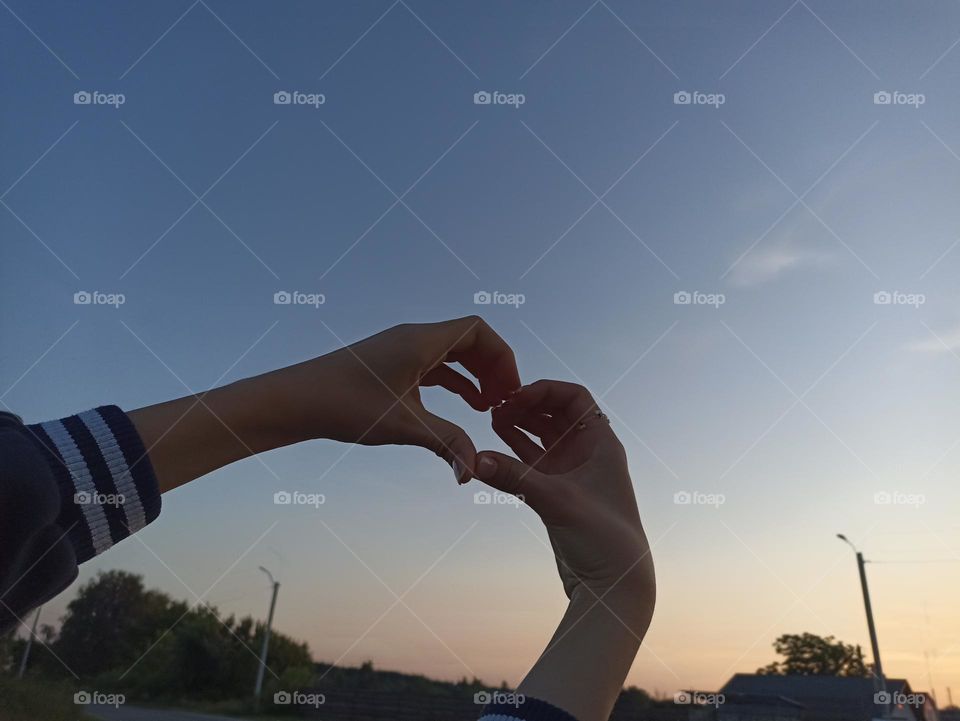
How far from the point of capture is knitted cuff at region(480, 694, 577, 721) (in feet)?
1.26

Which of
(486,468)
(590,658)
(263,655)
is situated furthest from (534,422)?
(263,655)

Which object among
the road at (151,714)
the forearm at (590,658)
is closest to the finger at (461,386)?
the forearm at (590,658)

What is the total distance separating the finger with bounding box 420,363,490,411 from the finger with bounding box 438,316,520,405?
11mm

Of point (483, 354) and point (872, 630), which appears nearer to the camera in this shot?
point (483, 354)

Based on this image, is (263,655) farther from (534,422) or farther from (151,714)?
(534,422)

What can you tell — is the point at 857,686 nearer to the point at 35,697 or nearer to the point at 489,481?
the point at 35,697

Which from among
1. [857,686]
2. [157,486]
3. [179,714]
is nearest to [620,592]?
[157,486]

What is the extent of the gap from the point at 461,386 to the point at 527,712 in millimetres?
302

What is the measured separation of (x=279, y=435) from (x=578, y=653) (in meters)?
0.22

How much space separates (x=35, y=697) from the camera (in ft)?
11.7

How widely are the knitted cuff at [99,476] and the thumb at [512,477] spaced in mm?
215

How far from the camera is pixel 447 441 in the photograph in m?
0.54

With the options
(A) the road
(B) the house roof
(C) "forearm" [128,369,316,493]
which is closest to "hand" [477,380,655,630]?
(C) "forearm" [128,369,316,493]

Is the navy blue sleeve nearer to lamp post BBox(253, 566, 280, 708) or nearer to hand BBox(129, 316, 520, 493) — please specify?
hand BBox(129, 316, 520, 493)
